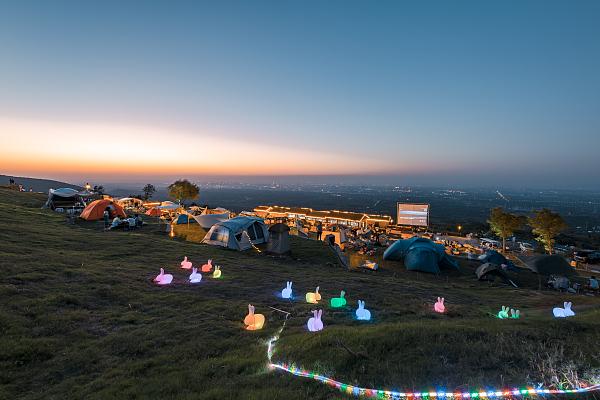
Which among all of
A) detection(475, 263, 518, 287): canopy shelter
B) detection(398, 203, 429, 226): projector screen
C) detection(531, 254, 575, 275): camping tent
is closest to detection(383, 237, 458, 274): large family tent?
detection(475, 263, 518, 287): canopy shelter

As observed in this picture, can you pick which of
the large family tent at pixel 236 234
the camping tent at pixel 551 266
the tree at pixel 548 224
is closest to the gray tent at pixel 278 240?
the large family tent at pixel 236 234

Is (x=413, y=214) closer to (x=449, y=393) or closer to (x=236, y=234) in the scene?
(x=236, y=234)

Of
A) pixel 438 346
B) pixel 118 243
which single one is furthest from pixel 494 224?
pixel 118 243

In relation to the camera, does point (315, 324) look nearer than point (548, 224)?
Yes

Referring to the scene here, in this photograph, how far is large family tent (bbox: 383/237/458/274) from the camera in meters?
20.5

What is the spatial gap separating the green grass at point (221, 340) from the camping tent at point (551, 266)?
36.8 ft

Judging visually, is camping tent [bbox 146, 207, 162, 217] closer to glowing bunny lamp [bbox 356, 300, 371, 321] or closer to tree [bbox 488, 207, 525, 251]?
glowing bunny lamp [bbox 356, 300, 371, 321]

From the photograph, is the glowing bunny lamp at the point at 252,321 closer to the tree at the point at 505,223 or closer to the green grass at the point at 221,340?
the green grass at the point at 221,340

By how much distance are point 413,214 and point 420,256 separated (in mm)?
32669

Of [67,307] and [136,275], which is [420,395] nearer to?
[67,307]

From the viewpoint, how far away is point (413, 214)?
5156 centimetres

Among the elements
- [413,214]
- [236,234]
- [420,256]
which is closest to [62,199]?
[236,234]

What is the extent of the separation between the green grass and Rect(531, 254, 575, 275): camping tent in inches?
442

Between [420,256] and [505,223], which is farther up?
[505,223]
